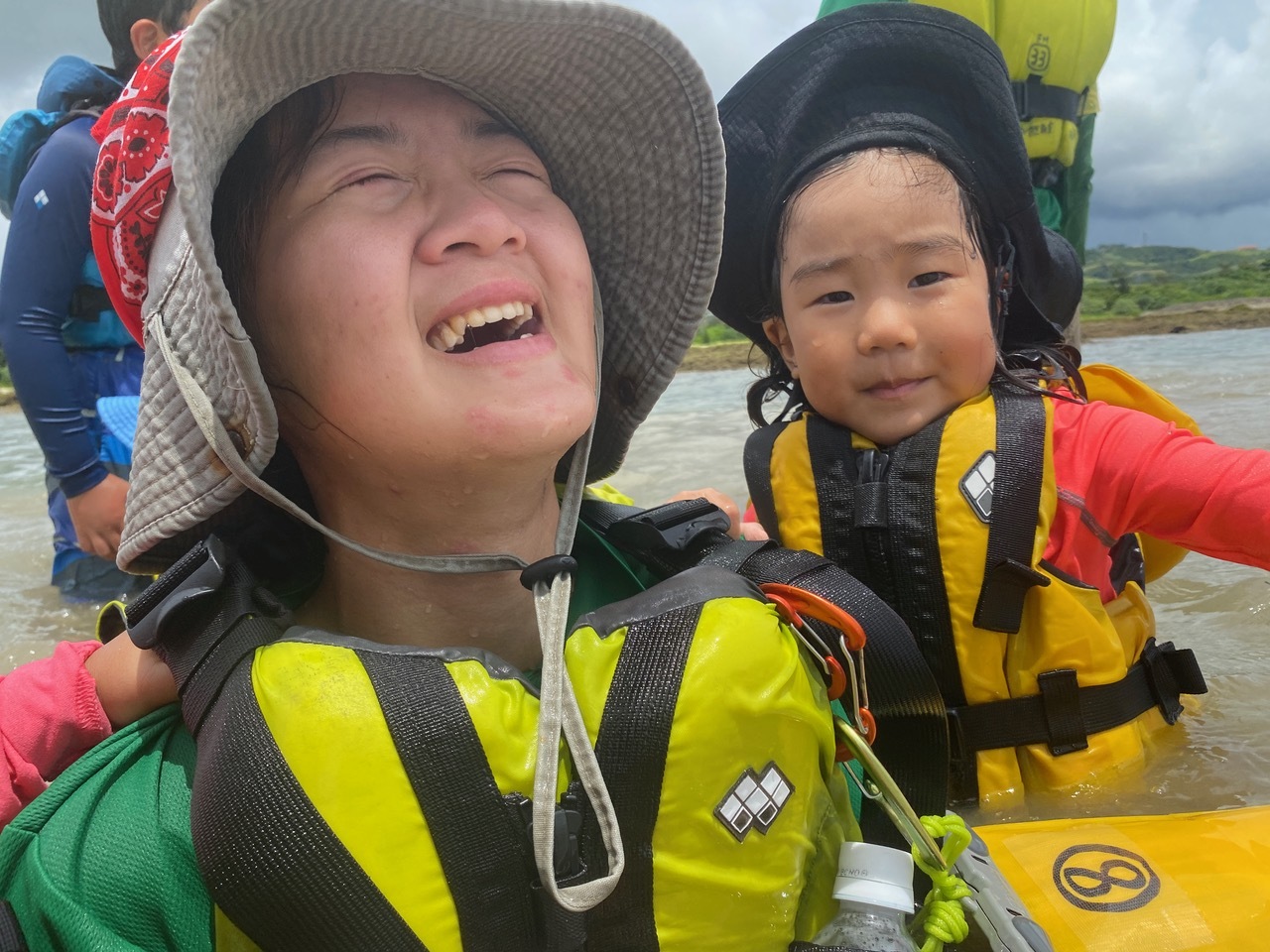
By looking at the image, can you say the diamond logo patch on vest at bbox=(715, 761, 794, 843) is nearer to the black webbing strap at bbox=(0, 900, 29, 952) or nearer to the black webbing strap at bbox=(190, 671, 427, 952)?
the black webbing strap at bbox=(190, 671, 427, 952)

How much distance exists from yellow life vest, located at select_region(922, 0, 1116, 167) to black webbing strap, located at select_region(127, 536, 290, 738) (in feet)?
10.7

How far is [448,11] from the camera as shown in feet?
3.93

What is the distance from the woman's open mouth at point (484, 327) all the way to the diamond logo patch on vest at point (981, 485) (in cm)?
107

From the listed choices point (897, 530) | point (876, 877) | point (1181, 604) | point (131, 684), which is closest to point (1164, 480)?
point (897, 530)

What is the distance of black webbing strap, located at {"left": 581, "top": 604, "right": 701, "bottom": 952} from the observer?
Answer: 1054 mm

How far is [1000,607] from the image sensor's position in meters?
1.92

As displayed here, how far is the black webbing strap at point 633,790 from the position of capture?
1.05 m

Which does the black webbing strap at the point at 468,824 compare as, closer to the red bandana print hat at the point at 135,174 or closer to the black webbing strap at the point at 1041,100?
the red bandana print hat at the point at 135,174

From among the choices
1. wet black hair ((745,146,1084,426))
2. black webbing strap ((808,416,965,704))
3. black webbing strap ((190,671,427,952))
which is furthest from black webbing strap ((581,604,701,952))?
wet black hair ((745,146,1084,426))

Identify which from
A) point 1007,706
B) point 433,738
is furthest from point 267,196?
point 1007,706

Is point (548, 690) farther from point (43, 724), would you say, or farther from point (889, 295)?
point (889, 295)

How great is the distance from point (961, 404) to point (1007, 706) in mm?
666

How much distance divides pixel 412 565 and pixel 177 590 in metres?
0.29

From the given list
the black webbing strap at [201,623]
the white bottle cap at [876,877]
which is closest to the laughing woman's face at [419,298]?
the black webbing strap at [201,623]
